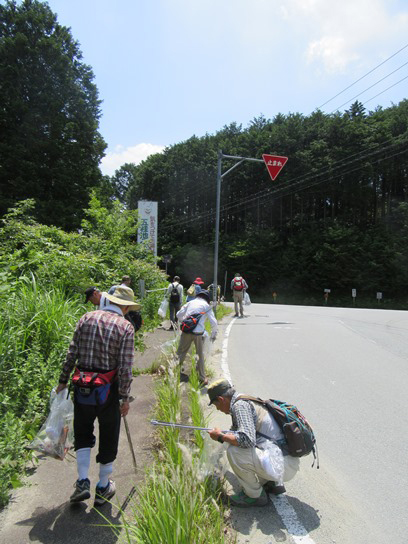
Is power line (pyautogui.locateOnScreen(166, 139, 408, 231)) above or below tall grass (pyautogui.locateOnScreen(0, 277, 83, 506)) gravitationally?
above

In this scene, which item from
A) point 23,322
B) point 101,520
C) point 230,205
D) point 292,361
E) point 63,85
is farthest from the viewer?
point 230,205

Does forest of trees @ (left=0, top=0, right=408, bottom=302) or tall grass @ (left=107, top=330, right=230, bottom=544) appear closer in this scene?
tall grass @ (left=107, top=330, right=230, bottom=544)

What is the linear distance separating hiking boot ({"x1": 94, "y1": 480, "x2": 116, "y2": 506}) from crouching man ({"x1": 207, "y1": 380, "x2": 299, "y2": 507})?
949 millimetres

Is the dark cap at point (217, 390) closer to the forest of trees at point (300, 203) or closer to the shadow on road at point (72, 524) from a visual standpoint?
the shadow on road at point (72, 524)

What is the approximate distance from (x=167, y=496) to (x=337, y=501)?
1.86 meters

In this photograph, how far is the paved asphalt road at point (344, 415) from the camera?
10.1 ft

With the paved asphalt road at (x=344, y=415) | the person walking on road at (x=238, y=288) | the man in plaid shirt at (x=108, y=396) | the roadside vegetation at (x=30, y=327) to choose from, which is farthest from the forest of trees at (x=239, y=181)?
the man in plaid shirt at (x=108, y=396)

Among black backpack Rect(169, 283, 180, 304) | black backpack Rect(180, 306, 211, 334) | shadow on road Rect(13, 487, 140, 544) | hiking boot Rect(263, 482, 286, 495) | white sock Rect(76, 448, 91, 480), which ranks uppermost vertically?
black backpack Rect(169, 283, 180, 304)

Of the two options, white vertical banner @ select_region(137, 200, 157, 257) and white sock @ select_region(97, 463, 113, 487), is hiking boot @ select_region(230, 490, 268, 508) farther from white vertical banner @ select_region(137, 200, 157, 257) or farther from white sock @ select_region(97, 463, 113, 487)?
white vertical banner @ select_region(137, 200, 157, 257)

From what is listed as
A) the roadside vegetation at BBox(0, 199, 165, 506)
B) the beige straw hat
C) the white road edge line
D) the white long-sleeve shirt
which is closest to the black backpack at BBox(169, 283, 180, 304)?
the roadside vegetation at BBox(0, 199, 165, 506)

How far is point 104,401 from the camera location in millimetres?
3131

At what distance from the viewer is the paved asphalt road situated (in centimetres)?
309

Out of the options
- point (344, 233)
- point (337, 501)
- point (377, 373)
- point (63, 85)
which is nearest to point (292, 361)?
point (377, 373)

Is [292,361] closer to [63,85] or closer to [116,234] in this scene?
[116,234]
